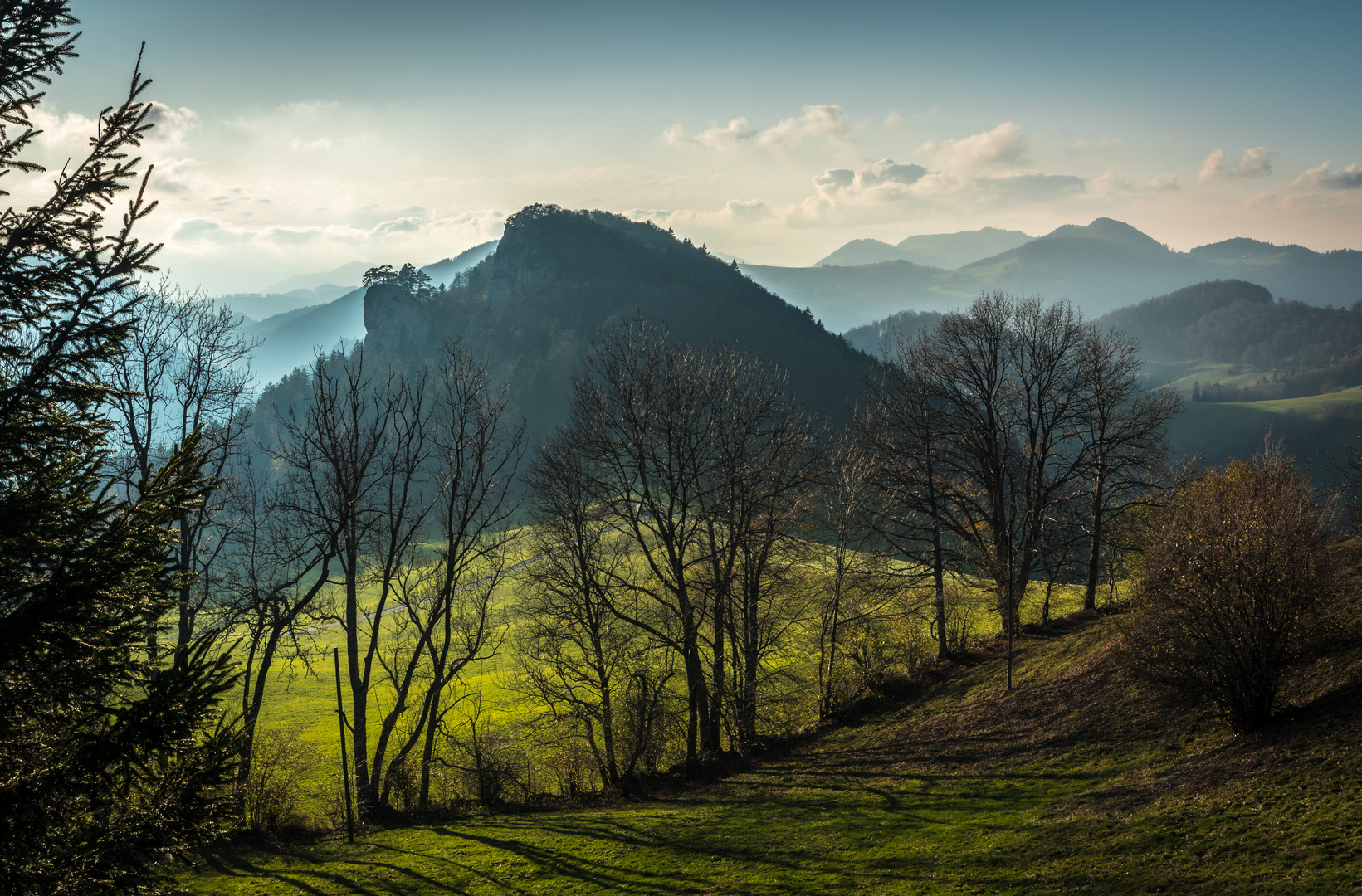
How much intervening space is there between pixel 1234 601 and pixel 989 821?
5.98 meters

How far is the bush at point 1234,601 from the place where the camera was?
1235 centimetres

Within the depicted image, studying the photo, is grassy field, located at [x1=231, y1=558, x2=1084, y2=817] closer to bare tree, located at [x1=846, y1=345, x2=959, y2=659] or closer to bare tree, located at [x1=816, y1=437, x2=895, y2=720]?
bare tree, located at [x1=816, y1=437, x2=895, y2=720]

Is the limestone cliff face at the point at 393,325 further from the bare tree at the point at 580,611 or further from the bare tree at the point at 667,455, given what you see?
the bare tree at the point at 667,455

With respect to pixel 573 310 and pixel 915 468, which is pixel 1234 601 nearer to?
pixel 915 468

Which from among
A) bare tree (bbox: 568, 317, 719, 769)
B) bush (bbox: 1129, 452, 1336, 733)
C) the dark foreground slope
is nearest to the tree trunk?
the dark foreground slope

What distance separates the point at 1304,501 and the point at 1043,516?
1097 cm

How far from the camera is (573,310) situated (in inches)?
6073

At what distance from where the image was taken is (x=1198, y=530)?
13273 mm

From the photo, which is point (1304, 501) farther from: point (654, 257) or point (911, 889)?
point (654, 257)

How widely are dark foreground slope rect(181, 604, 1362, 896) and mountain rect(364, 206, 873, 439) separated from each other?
10951cm

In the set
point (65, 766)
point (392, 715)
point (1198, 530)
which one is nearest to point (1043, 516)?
point (1198, 530)

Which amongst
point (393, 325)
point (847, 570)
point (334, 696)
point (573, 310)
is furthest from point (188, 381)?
point (393, 325)

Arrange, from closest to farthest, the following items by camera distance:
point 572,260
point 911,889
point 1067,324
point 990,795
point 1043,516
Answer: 1. point 911,889
2. point 990,795
3. point 1043,516
4. point 1067,324
5. point 572,260

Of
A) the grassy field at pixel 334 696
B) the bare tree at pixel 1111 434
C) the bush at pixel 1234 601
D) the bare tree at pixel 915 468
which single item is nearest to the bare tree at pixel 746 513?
the bare tree at pixel 915 468
